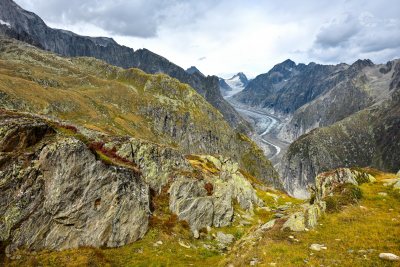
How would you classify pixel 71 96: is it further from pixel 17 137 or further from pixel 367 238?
pixel 367 238

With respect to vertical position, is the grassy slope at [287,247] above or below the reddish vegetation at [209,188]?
below

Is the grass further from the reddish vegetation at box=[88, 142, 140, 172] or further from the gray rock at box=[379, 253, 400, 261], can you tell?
the reddish vegetation at box=[88, 142, 140, 172]

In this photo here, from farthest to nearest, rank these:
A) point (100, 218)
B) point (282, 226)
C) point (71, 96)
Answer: point (71, 96), point (100, 218), point (282, 226)

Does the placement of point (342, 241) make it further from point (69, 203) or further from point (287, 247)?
point (69, 203)

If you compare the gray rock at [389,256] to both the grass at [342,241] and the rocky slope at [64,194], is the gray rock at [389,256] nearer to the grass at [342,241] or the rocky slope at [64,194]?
the grass at [342,241]

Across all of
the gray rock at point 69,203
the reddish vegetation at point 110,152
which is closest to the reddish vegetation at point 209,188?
the reddish vegetation at point 110,152

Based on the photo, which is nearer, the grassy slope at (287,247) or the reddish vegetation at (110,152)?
the grassy slope at (287,247)

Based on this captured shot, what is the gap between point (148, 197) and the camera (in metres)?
48.3

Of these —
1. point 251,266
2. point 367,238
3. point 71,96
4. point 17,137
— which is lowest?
point 251,266

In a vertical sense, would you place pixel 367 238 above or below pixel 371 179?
below

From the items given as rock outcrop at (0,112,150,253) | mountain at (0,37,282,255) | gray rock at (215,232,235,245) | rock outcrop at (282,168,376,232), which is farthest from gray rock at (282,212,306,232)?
rock outcrop at (0,112,150,253)

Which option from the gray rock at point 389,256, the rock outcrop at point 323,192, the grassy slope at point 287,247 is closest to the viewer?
the gray rock at point 389,256

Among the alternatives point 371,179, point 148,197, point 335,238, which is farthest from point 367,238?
point 148,197

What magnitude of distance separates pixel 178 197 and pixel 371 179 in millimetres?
29306
